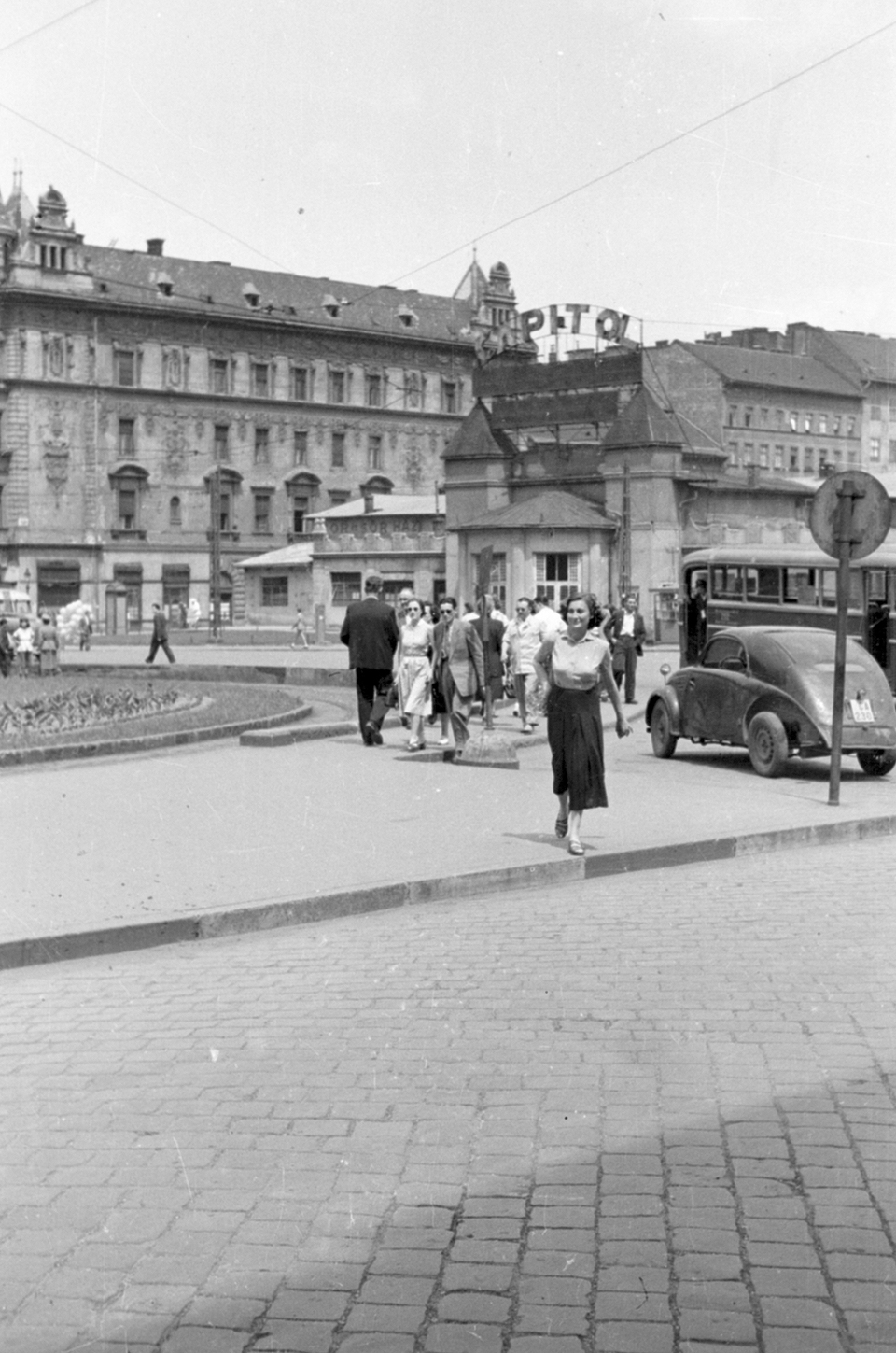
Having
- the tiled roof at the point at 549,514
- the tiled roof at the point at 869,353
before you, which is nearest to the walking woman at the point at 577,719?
the tiled roof at the point at 549,514

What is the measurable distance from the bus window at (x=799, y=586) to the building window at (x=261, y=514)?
67.7m

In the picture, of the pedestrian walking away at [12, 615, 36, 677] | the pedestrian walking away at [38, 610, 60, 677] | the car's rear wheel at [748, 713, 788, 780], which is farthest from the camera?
the pedestrian walking away at [12, 615, 36, 677]

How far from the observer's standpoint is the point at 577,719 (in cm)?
1260

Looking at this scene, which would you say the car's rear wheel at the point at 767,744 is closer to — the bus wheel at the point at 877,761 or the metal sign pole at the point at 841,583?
the bus wheel at the point at 877,761

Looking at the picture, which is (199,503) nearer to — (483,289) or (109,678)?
(483,289)

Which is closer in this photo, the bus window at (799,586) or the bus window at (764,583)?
the bus window at (799,586)

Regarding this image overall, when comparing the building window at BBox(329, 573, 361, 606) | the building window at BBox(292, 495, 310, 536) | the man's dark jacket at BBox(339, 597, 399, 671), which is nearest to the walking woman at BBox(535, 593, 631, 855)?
the man's dark jacket at BBox(339, 597, 399, 671)

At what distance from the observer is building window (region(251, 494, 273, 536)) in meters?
102

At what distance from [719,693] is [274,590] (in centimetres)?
7468

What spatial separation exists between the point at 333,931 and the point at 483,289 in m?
109

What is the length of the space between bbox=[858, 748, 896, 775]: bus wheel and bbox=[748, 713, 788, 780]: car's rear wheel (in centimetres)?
106

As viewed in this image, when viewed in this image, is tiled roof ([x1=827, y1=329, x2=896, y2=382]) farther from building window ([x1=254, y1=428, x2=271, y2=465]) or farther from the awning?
the awning

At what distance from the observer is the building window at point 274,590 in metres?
92.9

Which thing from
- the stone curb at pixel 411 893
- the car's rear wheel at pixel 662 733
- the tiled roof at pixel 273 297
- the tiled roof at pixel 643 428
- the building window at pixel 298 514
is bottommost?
the stone curb at pixel 411 893
